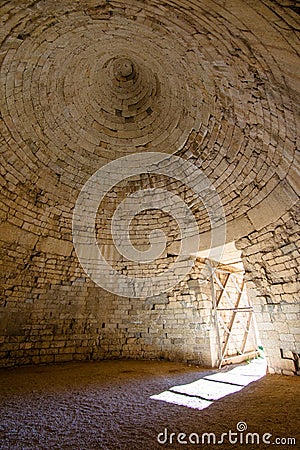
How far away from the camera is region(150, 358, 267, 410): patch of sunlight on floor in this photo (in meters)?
3.09

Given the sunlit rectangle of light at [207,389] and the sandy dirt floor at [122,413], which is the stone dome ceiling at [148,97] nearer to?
the sunlit rectangle of light at [207,389]

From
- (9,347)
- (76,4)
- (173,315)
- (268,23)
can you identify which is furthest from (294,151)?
(9,347)

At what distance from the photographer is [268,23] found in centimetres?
204

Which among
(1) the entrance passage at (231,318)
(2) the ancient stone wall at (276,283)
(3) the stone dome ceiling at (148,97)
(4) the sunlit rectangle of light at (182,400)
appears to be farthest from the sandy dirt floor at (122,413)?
(3) the stone dome ceiling at (148,97)

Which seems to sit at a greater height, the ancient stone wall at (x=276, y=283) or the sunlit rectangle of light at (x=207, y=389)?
the ancient stone wall at (x=276, y=283)

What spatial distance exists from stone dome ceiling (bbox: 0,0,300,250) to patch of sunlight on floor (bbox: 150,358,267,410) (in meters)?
2.54

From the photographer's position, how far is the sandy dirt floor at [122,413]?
2.08 m

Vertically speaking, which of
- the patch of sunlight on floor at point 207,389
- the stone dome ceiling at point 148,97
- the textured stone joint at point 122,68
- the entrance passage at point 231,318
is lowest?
the patch of sunlight on floor at point 207,389

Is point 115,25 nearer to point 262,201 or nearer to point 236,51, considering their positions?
point 236,51

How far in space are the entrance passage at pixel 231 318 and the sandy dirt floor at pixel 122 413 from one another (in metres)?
1.68

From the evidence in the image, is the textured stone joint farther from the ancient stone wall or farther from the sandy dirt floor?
the sandy dirt floor

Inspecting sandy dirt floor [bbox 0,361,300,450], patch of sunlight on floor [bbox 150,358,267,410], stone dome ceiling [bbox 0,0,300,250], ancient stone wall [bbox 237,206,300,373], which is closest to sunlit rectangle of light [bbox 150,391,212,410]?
patch of sunlight on floor [bbox 150,358,267,410]

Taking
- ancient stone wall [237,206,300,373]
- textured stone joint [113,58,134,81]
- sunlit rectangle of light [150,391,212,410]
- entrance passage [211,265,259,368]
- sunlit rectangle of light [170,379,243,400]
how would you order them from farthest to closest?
entrance passage [211,265,259,368]
textured stone joint [113,58,134,81]
ancient stone wall [237,206,300,373]
sunlit rectangle of light [170,379,243,400]
sunlit rectangle of light [150,391,212,410]

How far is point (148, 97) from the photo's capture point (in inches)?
226
